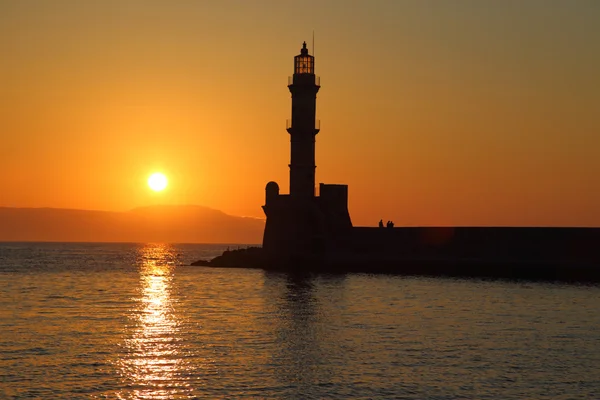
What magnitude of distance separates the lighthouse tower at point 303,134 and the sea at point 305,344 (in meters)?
18.7

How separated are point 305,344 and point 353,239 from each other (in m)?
43.8

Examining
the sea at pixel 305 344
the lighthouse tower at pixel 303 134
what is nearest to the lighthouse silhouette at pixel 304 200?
the lighthouse tower at pixel 303 134

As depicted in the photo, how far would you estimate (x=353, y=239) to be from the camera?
7475cm

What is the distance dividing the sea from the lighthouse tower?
61.4 ft

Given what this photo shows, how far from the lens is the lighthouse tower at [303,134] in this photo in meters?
72.4

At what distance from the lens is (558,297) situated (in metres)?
49.8

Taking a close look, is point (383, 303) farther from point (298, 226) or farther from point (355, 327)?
point (298, 226)

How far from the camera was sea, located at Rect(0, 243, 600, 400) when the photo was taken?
23.5 m

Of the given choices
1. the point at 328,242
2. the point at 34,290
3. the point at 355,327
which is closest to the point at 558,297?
the point at 355,327

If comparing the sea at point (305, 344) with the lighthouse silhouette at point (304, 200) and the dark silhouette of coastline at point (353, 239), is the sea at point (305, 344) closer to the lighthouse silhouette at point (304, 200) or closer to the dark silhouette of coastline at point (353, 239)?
the dark silhouette of coastline at point (353, 239)

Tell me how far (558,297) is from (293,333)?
71.2ft

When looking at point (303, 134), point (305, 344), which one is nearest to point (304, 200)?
point (303, 134)

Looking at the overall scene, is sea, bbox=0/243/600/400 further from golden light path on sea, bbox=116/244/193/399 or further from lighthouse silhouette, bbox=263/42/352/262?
lighthouse silhouette, bbox=263/42/352/262

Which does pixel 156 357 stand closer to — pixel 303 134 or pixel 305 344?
pixel 305 344
